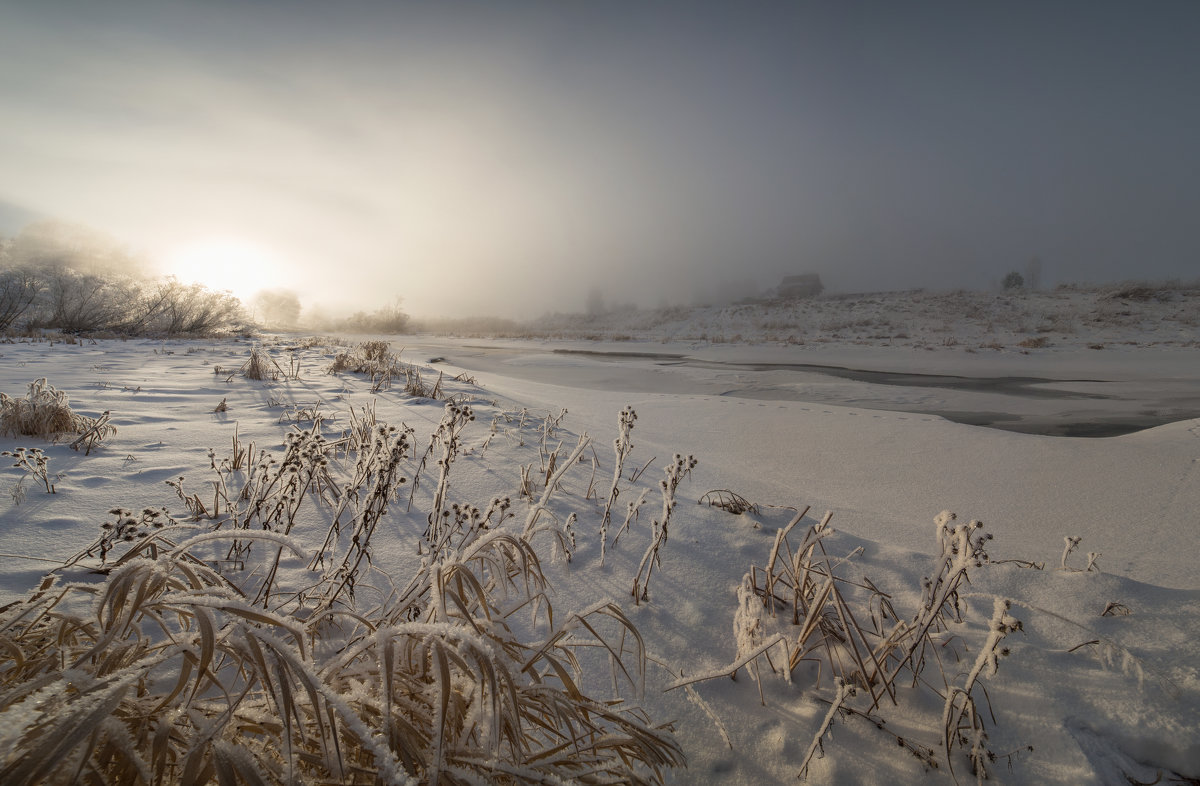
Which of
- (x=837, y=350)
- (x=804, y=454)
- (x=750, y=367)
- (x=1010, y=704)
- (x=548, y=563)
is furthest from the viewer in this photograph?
(x=837, y=350)

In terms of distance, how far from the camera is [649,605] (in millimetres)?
1697

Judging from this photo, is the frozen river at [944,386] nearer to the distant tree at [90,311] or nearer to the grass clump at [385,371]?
the grass clump at [385,371]

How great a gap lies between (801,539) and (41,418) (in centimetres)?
445

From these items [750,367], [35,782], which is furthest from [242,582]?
[750,367]

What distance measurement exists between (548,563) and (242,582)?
1079 millimetres

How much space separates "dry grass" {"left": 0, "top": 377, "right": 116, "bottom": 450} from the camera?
8.75 ft

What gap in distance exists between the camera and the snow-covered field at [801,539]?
1161mm

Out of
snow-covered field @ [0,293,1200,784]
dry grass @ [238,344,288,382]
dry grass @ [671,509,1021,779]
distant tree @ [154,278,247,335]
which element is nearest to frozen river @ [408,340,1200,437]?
snow-covered field @ [0,293,1200,784]

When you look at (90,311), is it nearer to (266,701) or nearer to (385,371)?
(385,371)

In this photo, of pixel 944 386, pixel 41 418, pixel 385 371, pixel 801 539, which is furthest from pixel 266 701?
pixel 944 386

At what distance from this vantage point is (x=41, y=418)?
2.70 metres

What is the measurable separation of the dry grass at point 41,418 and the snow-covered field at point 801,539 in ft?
0.33

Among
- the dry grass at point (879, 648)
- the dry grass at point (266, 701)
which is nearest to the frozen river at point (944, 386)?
the dry grass at point (879, 648)

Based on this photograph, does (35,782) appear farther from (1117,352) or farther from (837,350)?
(1117,352)
